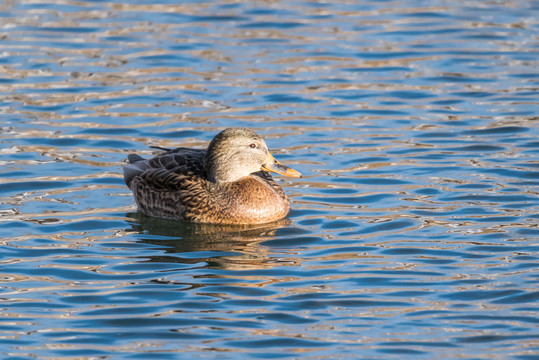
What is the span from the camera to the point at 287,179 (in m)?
13.0

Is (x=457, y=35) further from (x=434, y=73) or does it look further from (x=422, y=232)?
(x=422, y=232)

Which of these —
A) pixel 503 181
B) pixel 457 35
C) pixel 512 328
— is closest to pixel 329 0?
pixel 457 35

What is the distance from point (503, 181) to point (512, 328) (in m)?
4.26

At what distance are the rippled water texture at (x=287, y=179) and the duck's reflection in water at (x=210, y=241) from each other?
4cm

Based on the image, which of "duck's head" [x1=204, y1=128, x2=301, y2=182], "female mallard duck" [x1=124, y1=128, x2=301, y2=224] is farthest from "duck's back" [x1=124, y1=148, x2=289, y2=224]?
"duck's head" [x1=204, y1=128, x2=301, y2=182]

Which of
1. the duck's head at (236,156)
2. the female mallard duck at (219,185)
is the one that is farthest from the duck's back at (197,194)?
the duck's head at (236,156)

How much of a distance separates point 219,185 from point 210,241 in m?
0.92

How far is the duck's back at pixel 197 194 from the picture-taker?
11.1m

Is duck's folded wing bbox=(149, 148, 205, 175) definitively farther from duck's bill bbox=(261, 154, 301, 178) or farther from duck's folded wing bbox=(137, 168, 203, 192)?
duck's bill bbox=(261, 154, 301, 178)

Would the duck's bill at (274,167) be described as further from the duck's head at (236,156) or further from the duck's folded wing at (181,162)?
the duck's folded wing at (181,162)

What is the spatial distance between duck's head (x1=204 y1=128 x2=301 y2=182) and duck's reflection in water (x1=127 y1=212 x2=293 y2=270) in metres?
0.57

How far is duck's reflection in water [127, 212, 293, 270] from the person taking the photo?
9.88 metres

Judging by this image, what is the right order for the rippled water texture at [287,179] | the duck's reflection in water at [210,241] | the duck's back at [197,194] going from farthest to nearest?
1. the duck's back at [197,194]
2. the duck's reflection in water at [210,241]
3. the rippled water texture at [287,179]

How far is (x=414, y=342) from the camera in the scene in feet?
25.9
